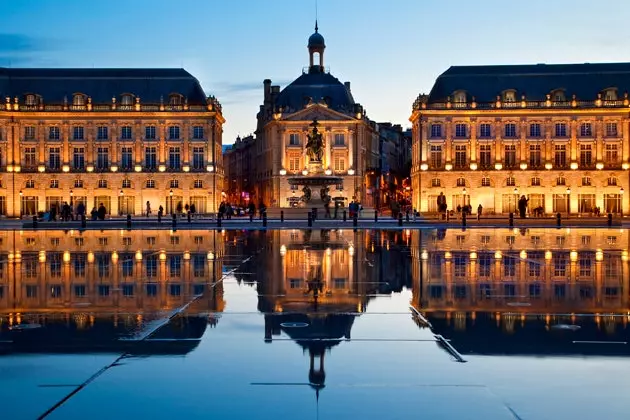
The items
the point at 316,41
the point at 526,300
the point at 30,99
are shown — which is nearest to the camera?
the point at 526,300

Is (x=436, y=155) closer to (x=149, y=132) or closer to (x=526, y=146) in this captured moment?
(x=526, y=146)

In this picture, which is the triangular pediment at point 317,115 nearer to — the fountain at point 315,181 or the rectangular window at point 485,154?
the rectangular window at point 485,154

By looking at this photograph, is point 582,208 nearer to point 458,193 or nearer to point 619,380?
point 458,193

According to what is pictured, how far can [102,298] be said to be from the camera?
1227 cm

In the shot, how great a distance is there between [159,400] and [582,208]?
261ft

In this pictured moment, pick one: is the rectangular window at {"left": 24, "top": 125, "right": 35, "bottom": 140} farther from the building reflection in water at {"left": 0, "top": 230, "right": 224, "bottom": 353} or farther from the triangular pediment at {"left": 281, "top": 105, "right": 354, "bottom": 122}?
the building reflection in water at {"left": 0, "top": 230, "right": 224, "bottom": 353}

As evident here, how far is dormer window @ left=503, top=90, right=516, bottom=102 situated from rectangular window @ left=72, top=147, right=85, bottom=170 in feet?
143

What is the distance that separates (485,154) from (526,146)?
13.8 feet

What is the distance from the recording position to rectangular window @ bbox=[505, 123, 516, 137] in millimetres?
80750

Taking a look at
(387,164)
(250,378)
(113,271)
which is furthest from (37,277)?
(387,164)

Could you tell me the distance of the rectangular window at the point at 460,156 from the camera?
80812mm

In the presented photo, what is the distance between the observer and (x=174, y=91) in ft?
268

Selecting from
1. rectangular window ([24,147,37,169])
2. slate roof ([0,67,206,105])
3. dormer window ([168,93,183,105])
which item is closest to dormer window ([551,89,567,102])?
slate roof ([0,67,206,105])

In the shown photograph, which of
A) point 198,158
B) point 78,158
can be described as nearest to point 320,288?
point 198,158
